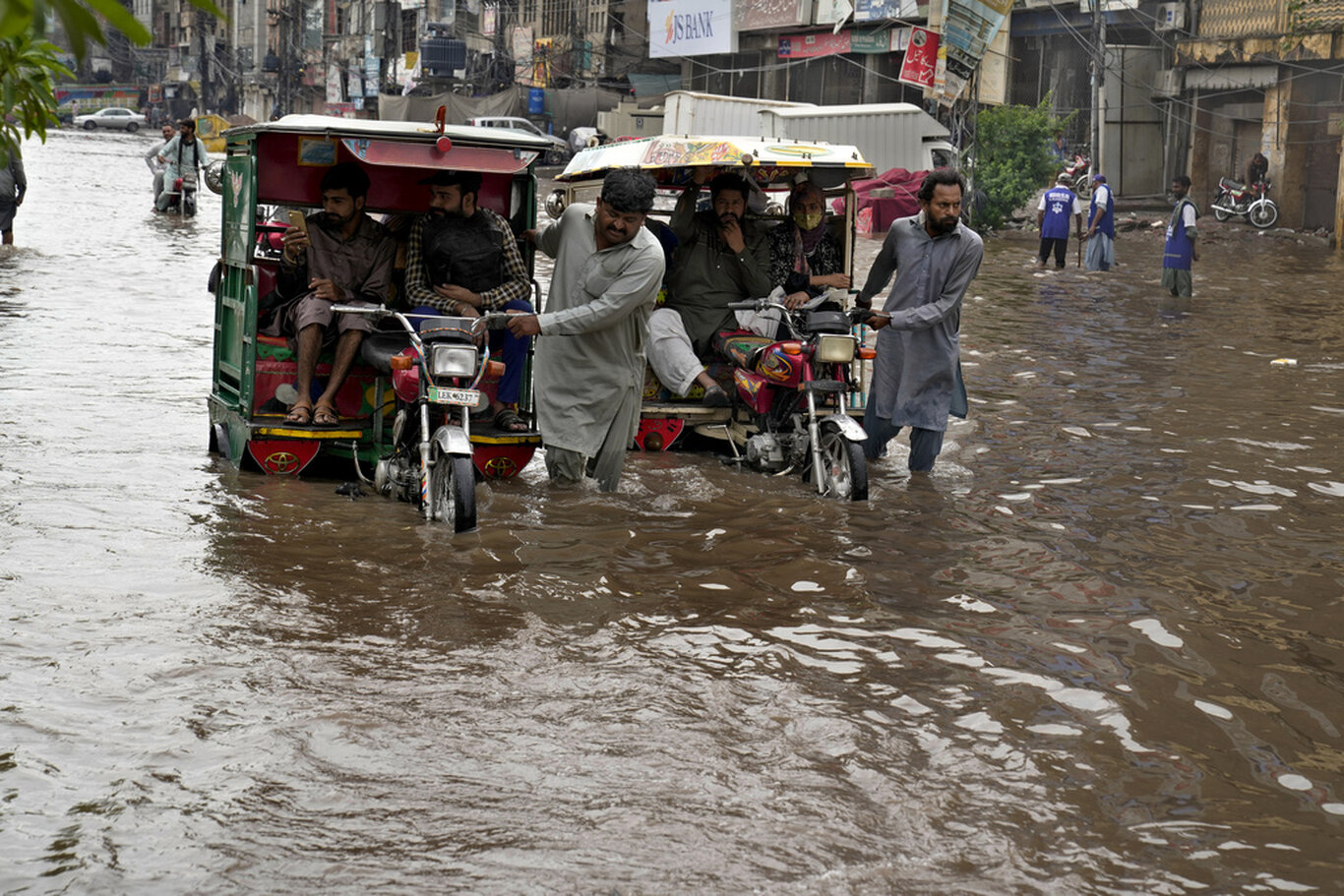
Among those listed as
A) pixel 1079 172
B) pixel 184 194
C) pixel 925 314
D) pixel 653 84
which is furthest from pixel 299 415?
pixel 653 84

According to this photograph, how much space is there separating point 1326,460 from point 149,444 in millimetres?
6544

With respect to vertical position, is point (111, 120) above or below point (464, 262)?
above

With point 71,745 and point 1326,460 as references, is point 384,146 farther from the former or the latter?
point 1326,460

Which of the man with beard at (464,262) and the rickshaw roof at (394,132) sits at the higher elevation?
the rickshaw roof at (394,132)

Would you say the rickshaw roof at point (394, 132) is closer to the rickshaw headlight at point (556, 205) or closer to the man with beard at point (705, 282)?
the rickshaw headlight at point (556, 205)

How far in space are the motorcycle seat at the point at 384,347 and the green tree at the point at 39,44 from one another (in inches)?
133

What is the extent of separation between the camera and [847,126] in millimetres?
25438

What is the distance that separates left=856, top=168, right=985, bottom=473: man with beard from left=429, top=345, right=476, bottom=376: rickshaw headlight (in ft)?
6.85

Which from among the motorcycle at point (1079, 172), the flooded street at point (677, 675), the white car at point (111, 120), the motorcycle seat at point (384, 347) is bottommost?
the flooded street at point (677, 675)

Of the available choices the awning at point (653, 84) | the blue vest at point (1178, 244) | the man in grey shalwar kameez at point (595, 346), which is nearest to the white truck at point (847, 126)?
the blue vest at point (1178, 244)

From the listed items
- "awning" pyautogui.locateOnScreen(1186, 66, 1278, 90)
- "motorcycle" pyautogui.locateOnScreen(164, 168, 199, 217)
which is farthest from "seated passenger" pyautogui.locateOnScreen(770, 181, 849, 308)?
"awning" pyautogui.locateOnScreen(1186, 66, 1278, 90)

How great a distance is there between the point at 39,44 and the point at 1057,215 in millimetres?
19854

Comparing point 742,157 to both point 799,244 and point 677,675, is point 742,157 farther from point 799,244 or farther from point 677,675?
point 677,675

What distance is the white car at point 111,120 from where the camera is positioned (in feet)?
229
